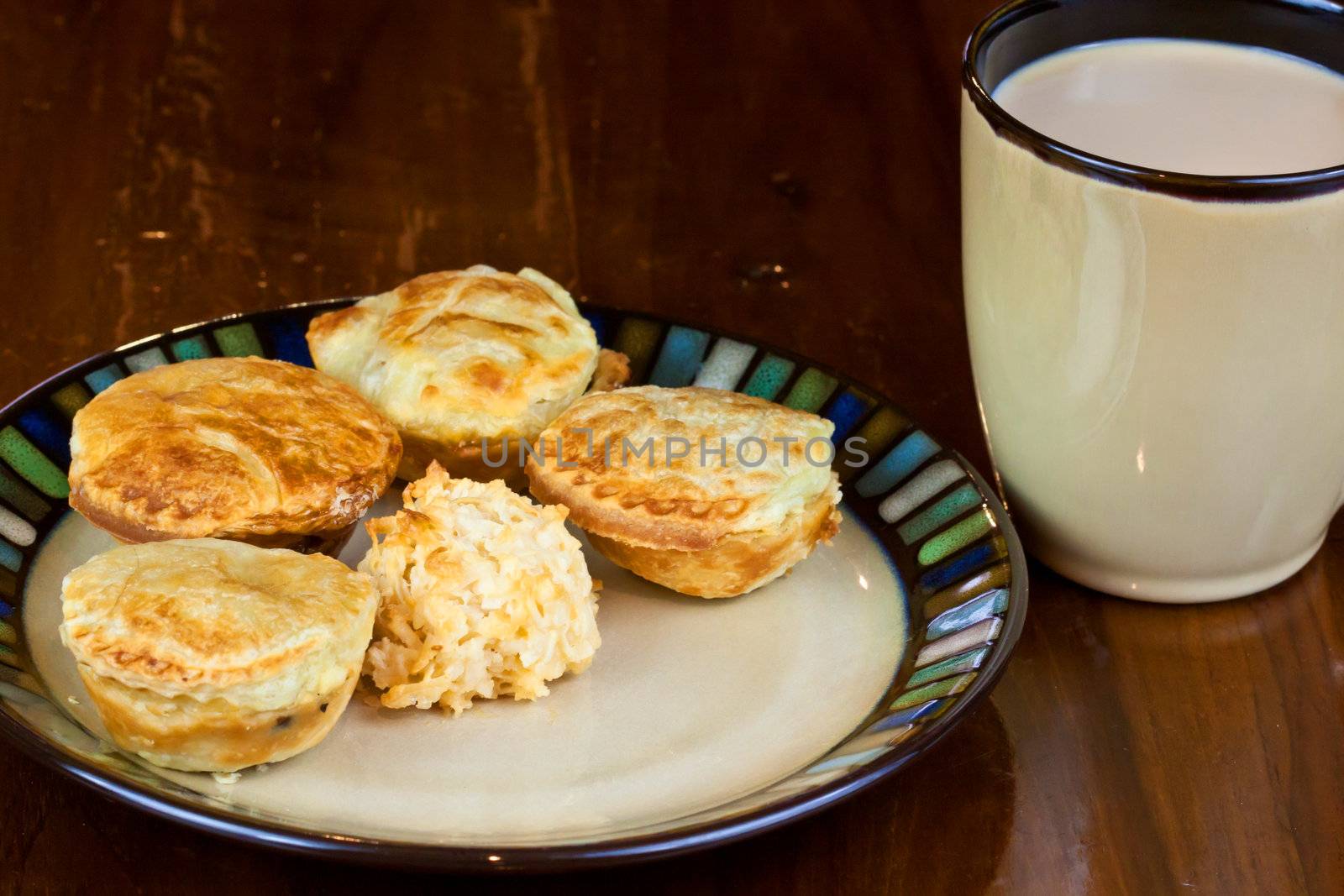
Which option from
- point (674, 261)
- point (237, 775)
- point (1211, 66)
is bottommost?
point (674, 261)

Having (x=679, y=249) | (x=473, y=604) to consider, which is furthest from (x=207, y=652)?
(x=679, y=249)

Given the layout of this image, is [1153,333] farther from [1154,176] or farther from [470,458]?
[470,458]

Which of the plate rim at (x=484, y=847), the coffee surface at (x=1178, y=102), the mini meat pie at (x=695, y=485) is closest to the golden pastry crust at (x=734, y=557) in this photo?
the mini meat pie at (x=695, y=485)

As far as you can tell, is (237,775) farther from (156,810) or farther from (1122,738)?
(1122,738)

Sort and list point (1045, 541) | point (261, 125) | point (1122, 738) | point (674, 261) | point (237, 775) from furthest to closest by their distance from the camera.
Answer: point (261, 125), point (674, 261), point (1045, 541), point (1122, 738), point (237, 775)

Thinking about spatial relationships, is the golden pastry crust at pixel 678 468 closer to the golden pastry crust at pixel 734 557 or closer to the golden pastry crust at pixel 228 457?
the golden pastry crust at pixel 734 557

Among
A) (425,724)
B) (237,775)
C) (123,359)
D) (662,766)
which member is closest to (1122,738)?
(662,766)
